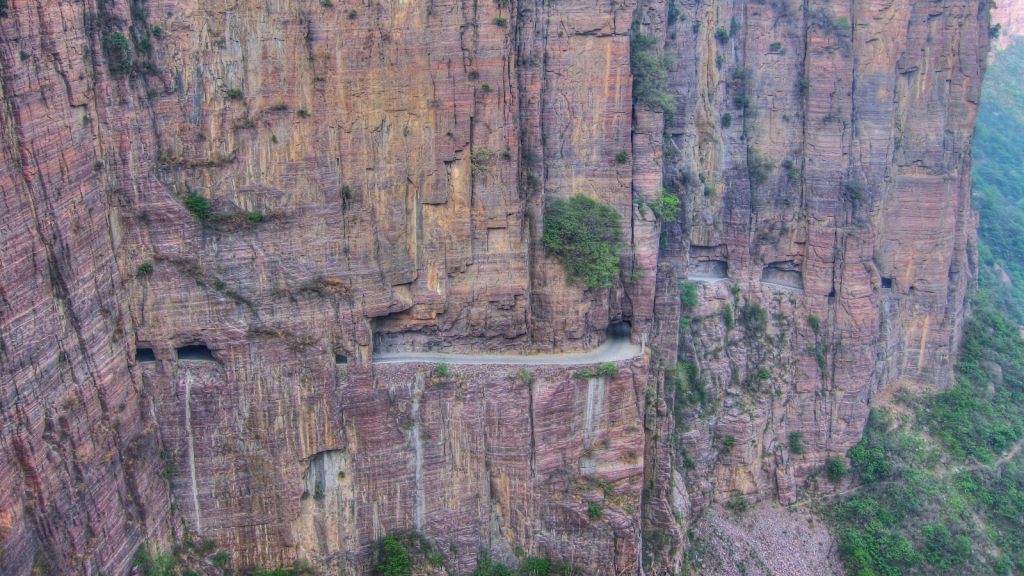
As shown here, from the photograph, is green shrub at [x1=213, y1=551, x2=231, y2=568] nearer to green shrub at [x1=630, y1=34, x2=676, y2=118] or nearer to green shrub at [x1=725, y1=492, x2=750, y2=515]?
green shrub at [x1=725, y1=492, x2=750, y2=515]

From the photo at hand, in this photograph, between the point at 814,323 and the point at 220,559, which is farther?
the point at 814,323

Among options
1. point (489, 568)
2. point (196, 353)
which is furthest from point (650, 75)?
point (196, 353)

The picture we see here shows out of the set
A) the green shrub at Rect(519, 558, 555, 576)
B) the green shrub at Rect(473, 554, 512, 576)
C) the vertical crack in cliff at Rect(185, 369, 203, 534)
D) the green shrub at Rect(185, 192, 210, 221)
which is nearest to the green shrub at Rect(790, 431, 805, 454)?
the green shrub at Rect(519, 558, 555, 576)

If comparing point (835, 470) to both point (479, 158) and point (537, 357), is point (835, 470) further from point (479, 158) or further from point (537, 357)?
point (479, 158)

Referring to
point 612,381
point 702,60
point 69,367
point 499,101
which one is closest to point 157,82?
point 69,367

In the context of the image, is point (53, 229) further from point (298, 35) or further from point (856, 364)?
point (856, 364)

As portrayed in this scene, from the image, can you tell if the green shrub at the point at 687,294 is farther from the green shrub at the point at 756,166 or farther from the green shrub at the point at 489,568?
the green shrub at the point at 489,568

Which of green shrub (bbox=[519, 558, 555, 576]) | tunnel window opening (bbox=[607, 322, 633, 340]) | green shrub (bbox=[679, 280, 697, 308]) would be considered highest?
green shrub (bbox=[679, 280, 697, 308])
